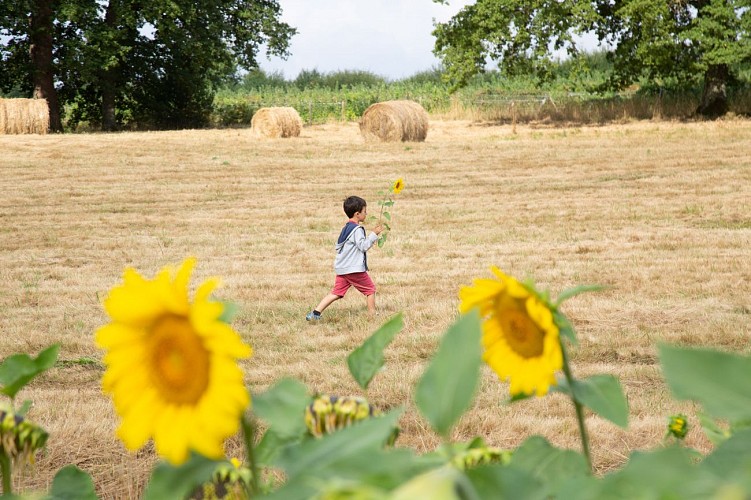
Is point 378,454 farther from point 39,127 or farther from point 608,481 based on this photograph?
point 39,127

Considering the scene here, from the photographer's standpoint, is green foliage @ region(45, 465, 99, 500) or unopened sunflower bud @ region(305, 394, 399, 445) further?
green foliage @ region(45, 465, 99, 500)

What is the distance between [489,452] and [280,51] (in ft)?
94.9

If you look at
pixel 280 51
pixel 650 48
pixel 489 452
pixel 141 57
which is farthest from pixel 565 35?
pixel 489 452

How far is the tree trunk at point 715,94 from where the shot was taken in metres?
21.8

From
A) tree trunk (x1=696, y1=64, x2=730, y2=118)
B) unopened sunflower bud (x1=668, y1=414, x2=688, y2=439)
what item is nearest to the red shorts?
unopened sunflower bud (x1=668, y1=414, x2=688, y2=439)

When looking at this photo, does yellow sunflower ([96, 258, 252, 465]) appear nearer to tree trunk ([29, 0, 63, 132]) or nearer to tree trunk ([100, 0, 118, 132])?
tree trunk ([29, 0, 63, 132])

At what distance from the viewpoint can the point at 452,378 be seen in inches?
17.2

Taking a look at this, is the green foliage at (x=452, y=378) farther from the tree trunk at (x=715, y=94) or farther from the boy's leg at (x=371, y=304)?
the tree trunk at (x=715, y=94)

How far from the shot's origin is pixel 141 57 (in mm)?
26969

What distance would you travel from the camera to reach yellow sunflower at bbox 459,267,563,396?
27.0 inches

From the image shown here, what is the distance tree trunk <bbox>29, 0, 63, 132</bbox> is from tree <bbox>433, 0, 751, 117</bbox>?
36.5 ft

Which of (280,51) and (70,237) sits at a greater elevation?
(280,51)

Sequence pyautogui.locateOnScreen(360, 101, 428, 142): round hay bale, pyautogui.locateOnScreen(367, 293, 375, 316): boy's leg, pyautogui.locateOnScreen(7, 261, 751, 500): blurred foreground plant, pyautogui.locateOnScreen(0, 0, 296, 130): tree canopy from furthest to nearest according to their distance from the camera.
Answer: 1. pyautogui.locateOnScreen(0, 0, 296, 130): tree canopy
2. pyautogui.locateOnScreen(360, 101, 428, 142): round hay bale
3. pyautogui.locateOnScreen(367, 293, 375, 316): boy's leg
4. pyautogui.locateOnScreen(7, 261, 751, 500): blurred foreground plant

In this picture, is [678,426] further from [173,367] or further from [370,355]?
[173,367]
